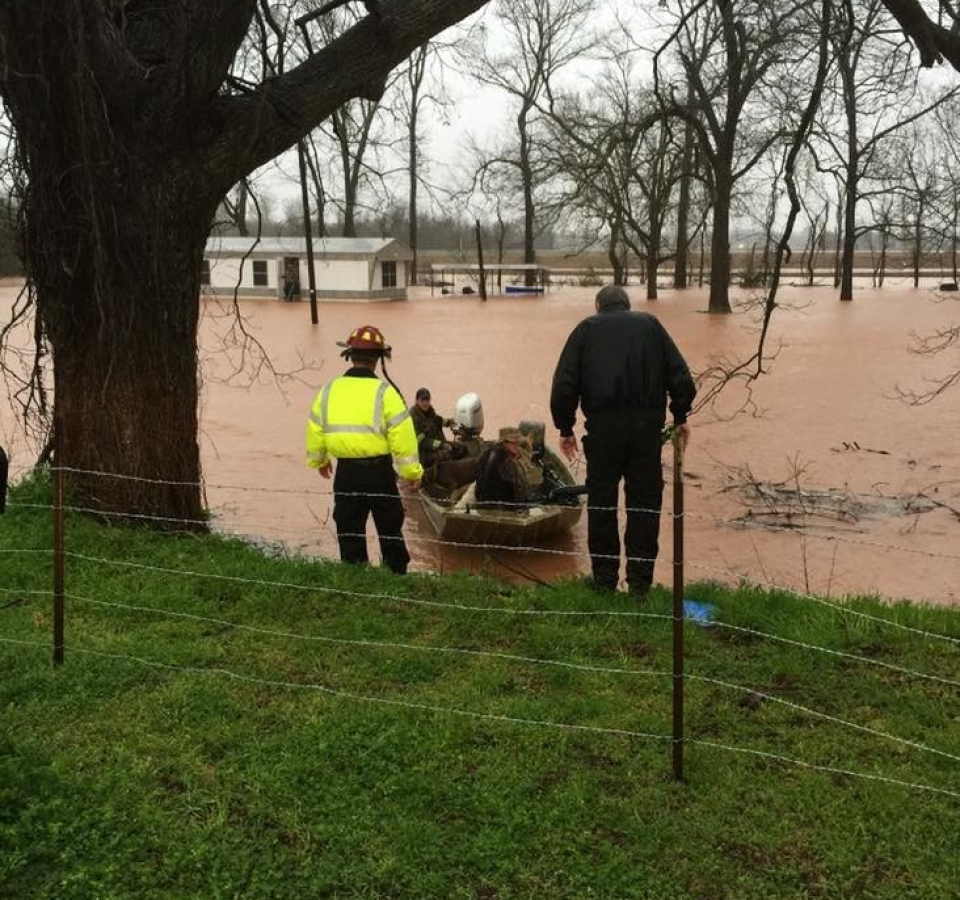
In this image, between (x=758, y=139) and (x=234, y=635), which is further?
(x=758, y=139)

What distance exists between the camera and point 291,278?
4653 cm

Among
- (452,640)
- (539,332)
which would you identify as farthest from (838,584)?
(539,332)

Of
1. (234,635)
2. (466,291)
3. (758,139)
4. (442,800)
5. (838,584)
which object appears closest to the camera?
(442,800)

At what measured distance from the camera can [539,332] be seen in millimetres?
31969

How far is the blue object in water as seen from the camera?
224 inches

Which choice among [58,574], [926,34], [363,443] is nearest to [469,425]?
[363,443]

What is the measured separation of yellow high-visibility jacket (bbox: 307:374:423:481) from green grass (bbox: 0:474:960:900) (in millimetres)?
986

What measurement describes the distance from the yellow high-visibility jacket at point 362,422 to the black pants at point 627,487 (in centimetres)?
121

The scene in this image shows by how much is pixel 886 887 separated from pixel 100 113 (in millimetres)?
5687

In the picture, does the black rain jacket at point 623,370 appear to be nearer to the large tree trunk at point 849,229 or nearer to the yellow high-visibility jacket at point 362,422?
the yellow high-visibility jacket at point 362,422

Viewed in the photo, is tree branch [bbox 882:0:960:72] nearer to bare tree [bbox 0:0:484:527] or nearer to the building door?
bare tree [bbox 0:0:484:527]

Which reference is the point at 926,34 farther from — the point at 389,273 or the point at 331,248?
the point at 389,273

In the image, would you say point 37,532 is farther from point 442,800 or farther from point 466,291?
point 466,291

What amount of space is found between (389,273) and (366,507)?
1631 inches
